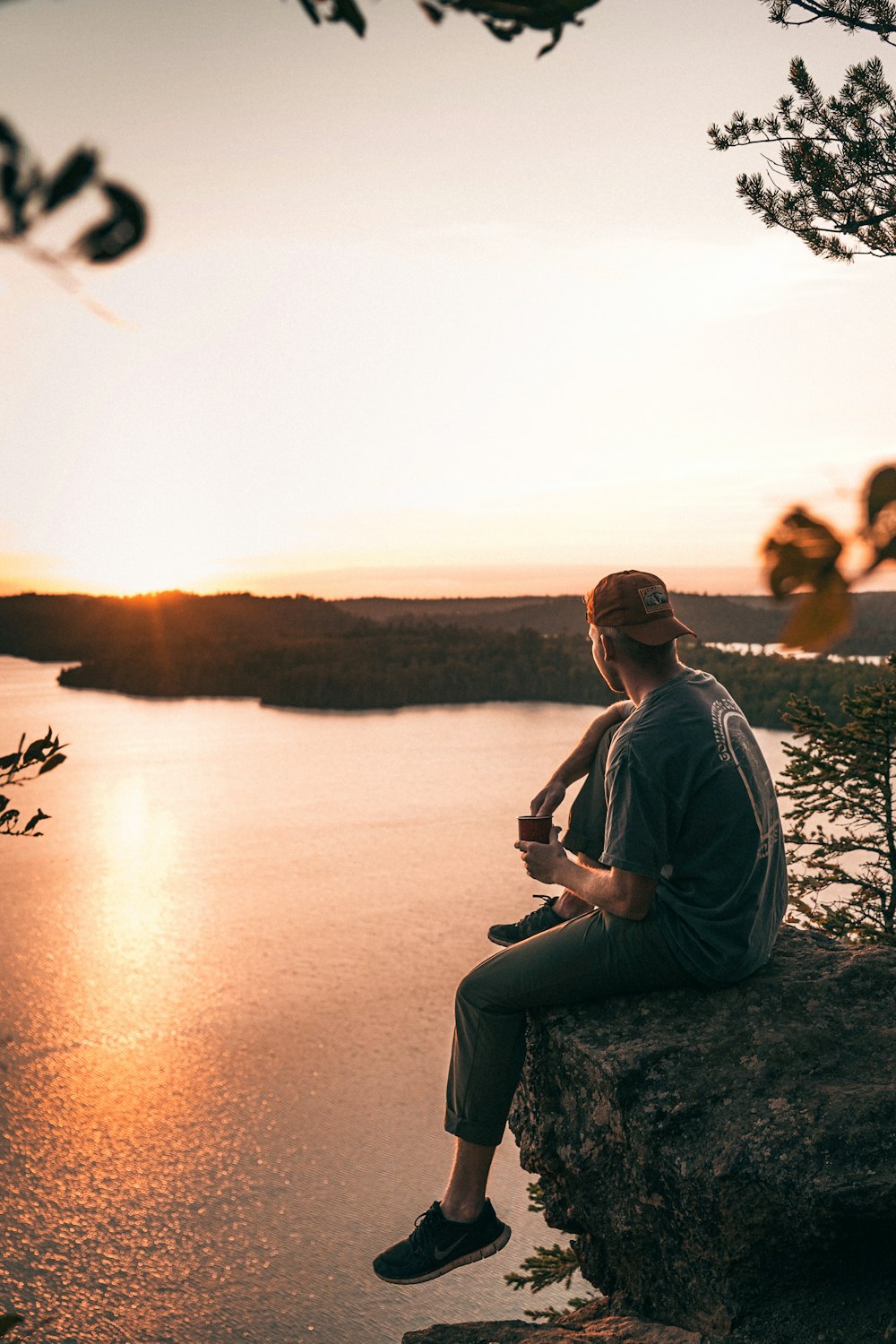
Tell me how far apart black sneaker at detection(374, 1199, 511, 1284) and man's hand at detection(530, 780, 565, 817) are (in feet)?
3.98

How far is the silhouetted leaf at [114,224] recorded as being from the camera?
3.15ft

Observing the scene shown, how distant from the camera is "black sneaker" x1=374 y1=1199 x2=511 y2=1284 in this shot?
3162 millimetres

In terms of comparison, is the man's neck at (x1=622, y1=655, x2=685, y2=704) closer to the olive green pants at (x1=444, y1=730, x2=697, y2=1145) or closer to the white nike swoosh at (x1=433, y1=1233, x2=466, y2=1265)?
the olive green pants at (x1=444, y1=730, x2=697, y2=1145)

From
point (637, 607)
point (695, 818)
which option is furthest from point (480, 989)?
point (637, 607)

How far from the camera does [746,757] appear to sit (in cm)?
312

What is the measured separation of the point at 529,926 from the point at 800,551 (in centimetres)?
305

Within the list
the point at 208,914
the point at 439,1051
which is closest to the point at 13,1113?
the point at 439,1051

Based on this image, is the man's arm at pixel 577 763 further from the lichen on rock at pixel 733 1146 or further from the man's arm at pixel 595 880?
the lichen on rock at pixel 733 1146

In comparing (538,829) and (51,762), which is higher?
(51,762)

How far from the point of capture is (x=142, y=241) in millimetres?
991

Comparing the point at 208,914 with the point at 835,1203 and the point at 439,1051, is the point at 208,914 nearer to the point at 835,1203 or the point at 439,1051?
the point at 439,1051

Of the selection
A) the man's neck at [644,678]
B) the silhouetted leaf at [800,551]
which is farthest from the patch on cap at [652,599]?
the silhouetted leaf at [800,551]

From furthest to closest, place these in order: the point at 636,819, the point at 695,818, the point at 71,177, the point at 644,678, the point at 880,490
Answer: the point at 644,678
the point at 695,818
the point at 636,819
the point at 71,177
the point at 880,490

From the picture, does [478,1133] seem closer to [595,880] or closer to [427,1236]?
[427,1236]
